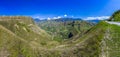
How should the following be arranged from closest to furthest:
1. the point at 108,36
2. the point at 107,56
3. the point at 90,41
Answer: the point at 107,56, the point at 108,36, the point at 90,41

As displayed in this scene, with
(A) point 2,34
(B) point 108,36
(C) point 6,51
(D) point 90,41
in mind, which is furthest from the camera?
(A) point 2,34

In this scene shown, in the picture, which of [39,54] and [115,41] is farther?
[39,54]

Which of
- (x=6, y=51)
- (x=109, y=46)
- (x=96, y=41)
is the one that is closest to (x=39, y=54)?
(x=6, y=51)

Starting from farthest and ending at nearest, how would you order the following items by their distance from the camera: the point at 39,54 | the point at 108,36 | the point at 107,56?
the point at 39,54
the point at 108,36
the point at 107,56

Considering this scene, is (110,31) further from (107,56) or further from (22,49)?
(22,49)

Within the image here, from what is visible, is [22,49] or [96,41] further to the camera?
[22,49]

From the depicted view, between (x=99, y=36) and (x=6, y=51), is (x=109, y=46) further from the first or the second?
(x=6, y=51)

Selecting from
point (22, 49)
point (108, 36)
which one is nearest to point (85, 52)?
point (108, 36)

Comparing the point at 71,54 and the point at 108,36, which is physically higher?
the point at 108,36

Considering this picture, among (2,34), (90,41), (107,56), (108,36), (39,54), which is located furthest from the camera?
(2,34)
